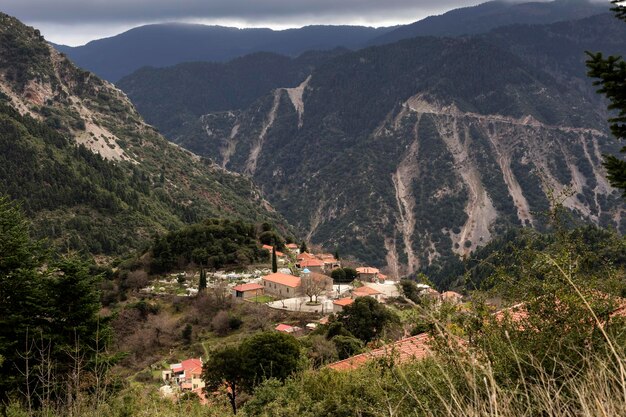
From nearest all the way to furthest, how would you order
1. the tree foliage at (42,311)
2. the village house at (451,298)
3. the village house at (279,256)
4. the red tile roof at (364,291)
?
the village house at (451,298) → the tree foliage at (42,311) → the red tile roof at (364,291) → the village house at (279,256)

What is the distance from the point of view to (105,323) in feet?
53.8

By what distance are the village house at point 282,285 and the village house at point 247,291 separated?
0.83 meters

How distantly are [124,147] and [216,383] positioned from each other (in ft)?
299

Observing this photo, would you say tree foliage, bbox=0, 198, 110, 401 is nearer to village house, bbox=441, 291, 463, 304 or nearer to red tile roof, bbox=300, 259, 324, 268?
village house, bbox=441, 291, 463, 304

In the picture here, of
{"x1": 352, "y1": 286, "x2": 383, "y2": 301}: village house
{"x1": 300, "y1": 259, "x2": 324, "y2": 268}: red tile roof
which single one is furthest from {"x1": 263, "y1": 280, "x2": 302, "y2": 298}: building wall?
{"x1": 300, "y1": 259, "x2": 324, "y2": 268}: red tile roof

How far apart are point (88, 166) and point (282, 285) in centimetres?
4664

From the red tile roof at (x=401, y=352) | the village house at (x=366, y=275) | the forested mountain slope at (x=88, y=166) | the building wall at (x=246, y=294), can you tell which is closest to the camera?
the red tile roof at (x=401, y=352)

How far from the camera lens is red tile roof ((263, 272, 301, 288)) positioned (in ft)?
147

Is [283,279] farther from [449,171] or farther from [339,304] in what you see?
[449,171]

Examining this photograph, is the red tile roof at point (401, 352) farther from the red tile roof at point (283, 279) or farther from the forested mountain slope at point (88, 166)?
the forested mountain slope at point (88, 166)

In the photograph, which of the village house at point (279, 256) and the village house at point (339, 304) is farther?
the village house at point (279, 256)

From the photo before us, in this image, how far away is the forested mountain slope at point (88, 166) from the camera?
65562 millimetres

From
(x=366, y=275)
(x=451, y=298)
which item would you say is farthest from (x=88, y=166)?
(x=451, y=298)

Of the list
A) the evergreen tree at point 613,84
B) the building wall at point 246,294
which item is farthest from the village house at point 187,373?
the evergreen tree at point 613,84
